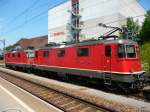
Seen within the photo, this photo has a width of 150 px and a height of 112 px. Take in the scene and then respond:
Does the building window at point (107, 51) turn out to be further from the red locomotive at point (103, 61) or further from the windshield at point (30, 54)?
the windshield at point (30, 54)

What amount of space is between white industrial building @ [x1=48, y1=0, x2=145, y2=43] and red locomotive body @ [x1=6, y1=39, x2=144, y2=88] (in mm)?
31214

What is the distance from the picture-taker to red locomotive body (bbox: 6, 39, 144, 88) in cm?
1582

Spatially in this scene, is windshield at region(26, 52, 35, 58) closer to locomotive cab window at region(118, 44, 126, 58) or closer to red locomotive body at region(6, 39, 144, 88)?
red locomotive body at region(6, 39, 144, 88)

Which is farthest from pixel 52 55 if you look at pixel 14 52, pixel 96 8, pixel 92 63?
pixel 96 8

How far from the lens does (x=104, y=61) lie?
17.0 m

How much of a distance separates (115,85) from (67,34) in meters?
48.3

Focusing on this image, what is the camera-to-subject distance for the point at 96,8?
56062 millimetres

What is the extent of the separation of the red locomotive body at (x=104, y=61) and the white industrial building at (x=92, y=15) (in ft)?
102

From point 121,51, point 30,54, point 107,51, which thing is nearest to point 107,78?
point 107,51

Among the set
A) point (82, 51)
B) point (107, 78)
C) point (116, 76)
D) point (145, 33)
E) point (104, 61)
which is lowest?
point (107, 78)

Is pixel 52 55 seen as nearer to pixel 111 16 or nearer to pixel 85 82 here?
pixel 85 82

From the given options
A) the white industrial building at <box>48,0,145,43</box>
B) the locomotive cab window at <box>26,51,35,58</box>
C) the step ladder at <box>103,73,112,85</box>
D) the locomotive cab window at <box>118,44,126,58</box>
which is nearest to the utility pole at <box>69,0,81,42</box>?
the white industrial building at <box>48,0,145,43</box>

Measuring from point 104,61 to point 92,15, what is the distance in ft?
135

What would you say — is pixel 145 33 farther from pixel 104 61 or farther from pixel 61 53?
pixel 104 61
